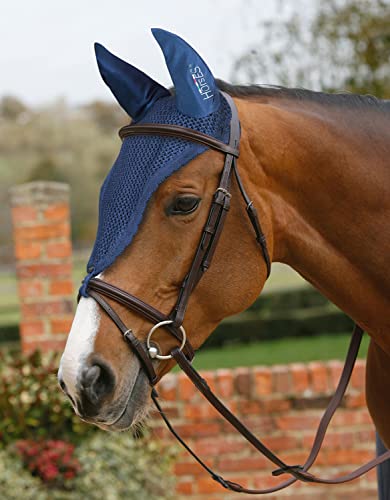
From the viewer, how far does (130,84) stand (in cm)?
201

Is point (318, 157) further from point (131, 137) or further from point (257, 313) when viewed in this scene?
point (257, 313)

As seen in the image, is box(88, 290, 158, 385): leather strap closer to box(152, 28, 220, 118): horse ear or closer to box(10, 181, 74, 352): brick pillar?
box(152, 28, 220, 118): horse ear

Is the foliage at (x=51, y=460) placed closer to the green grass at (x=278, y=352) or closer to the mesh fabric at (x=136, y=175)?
the mesh fabric at (x=136, y=175)

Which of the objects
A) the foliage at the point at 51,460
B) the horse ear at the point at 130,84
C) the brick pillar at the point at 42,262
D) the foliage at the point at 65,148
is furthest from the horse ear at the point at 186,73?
the foliage at the point at 65,148

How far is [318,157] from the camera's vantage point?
2072 millimetres

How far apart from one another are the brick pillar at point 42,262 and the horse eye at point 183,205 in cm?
304

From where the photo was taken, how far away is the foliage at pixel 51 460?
13.1 feet

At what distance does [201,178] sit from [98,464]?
268cm

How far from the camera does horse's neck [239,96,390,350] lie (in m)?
2.05

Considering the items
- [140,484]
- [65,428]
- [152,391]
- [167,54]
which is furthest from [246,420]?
[167,54]

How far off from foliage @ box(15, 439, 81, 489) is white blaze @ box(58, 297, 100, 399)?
2401mm

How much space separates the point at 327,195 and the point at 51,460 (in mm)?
2621

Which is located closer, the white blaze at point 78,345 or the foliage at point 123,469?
the white blaze at point 78,345

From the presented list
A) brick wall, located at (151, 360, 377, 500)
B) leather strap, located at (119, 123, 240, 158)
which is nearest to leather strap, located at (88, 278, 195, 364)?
leather strap, located at (119, 123, 240, 158)
